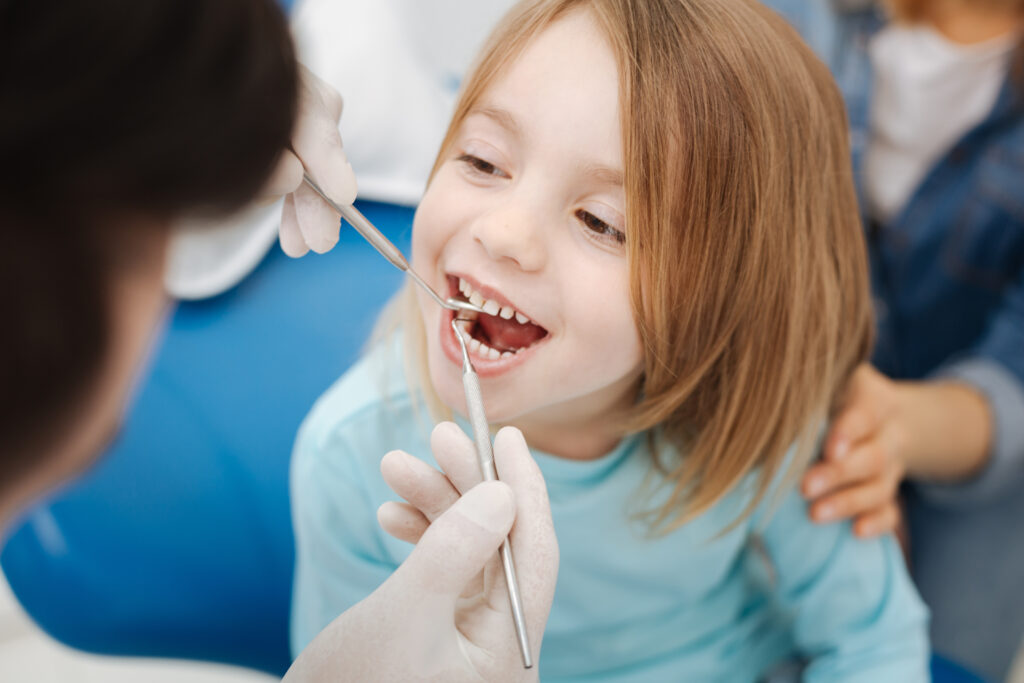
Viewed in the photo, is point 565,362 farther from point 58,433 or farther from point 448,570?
point 58,433

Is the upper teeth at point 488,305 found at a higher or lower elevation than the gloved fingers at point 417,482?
higher

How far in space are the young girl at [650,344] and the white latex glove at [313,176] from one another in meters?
0.10

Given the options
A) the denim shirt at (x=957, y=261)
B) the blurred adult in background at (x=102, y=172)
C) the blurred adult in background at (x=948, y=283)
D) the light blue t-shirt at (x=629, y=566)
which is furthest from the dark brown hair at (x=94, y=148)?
the denim shirt at (x=957, y=261)

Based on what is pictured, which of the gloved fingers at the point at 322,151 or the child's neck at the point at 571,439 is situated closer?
the gloved fingers at the point at 322,151

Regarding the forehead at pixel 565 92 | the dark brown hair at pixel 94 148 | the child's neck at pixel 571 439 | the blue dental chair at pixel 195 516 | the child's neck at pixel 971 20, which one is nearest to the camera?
the dark brown hair at pixel 94 148

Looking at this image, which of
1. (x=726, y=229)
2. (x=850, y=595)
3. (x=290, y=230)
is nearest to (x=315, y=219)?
(x=290, y=230)

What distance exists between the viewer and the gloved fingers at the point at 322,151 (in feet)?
2.19

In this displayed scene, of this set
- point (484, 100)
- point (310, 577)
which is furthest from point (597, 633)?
point (484, 100)

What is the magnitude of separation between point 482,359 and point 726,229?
9.9 inches

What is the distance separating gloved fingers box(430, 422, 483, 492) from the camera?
2.15ft

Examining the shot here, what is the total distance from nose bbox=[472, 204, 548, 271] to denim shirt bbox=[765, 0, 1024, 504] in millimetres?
740

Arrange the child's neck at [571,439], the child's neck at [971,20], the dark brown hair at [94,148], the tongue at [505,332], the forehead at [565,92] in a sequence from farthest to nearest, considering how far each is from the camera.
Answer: the child's neck at [971,20]
the child's neck at [571,439]
the tongue at [505,332]
the forehead at [565,92]
the dark brown hair at [94,148]

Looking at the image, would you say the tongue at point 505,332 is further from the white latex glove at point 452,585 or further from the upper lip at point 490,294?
the white latex glove at point 452,585

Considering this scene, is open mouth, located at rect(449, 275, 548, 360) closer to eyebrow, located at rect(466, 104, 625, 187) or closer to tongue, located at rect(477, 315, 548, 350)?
tongue, located at rect(477, 315, 548, 350)
